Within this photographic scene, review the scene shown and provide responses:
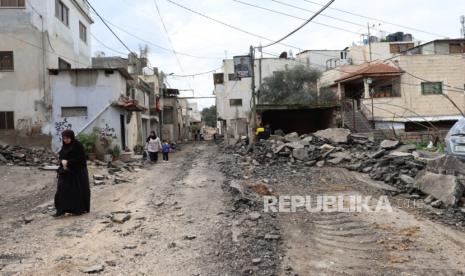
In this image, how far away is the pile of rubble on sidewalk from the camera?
8.55 m

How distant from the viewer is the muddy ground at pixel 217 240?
4824 mm

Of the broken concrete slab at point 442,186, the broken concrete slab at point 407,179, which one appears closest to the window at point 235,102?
the broken concrete slab at point 407,179

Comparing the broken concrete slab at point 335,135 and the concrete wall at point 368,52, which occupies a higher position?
the concrete wall at point 368,52

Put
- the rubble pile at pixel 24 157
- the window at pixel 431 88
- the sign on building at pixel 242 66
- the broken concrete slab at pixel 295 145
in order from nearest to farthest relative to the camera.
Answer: the rubble pile at pixel 24 157 → the broken concrete slab at pixel 295 145 → the sign on building at pixel 242 66 → the window at pixel 431 88

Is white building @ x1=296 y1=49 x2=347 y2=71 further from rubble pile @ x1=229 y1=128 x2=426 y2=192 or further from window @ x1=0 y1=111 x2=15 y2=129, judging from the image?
window @ x1=0 y1=111 x2=15 y2=129

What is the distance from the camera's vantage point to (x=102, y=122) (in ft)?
65.3

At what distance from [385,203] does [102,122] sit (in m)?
14.6

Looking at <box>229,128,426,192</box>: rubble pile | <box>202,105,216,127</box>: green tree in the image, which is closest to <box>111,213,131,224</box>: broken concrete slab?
<box>229,128,426,192</box>: rubble pile

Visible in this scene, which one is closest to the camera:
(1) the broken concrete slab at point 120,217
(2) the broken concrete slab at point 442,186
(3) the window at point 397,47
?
(1) the broken concrete slab at point 120,217

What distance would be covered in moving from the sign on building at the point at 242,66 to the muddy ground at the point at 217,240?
11802mm

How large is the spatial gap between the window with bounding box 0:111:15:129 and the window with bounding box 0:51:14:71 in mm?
1879

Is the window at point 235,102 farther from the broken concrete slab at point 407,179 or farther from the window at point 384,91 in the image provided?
the broken concrete slab at point 407,179

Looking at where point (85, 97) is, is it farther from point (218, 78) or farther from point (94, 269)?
point (218, 78)

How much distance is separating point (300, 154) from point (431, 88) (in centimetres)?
1942
